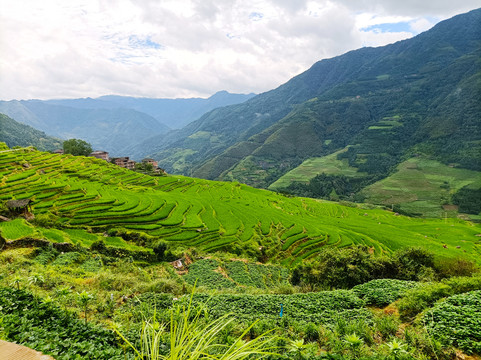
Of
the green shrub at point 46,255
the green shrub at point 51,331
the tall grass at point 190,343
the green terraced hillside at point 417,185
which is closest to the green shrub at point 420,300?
the tall grass at point 190,343

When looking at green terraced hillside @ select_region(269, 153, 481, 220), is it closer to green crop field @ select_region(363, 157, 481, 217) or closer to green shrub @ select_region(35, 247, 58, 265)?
green crop field @ select_region(363, 157, 481, 217)

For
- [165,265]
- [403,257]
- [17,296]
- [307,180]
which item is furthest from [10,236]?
[307,180]

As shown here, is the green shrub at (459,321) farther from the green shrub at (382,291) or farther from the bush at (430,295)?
the green shrub at (382,291)

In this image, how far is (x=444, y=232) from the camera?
6059cm

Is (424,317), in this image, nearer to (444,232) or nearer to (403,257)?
(403,257)

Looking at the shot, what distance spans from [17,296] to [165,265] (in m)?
17.0

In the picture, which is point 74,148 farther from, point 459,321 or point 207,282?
point 459,321

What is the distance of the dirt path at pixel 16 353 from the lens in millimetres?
4562

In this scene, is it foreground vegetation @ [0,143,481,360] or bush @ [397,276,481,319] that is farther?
bush @ [397,276,481,319]

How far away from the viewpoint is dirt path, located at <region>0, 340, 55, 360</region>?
4562 mm

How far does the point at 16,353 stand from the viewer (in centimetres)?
466

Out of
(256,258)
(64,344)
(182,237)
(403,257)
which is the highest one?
(64,344)

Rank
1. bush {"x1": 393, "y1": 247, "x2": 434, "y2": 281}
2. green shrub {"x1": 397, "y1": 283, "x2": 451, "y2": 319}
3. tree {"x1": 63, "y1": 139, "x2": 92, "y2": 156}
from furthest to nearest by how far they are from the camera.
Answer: tree {"x1": 63, "y1": 139, "x2": 92, "y2": 156}
bush {"x1": 393, "y1": 247, "x2": 434, "y2": 281}
green shrub {"x1": 397, "y1": 283, "x2": 451, "y2": 319}

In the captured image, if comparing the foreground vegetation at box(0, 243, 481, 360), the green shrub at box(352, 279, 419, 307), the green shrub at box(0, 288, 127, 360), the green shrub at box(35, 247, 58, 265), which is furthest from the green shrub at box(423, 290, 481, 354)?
the green shrub at box(35, 247, 58, 265)
